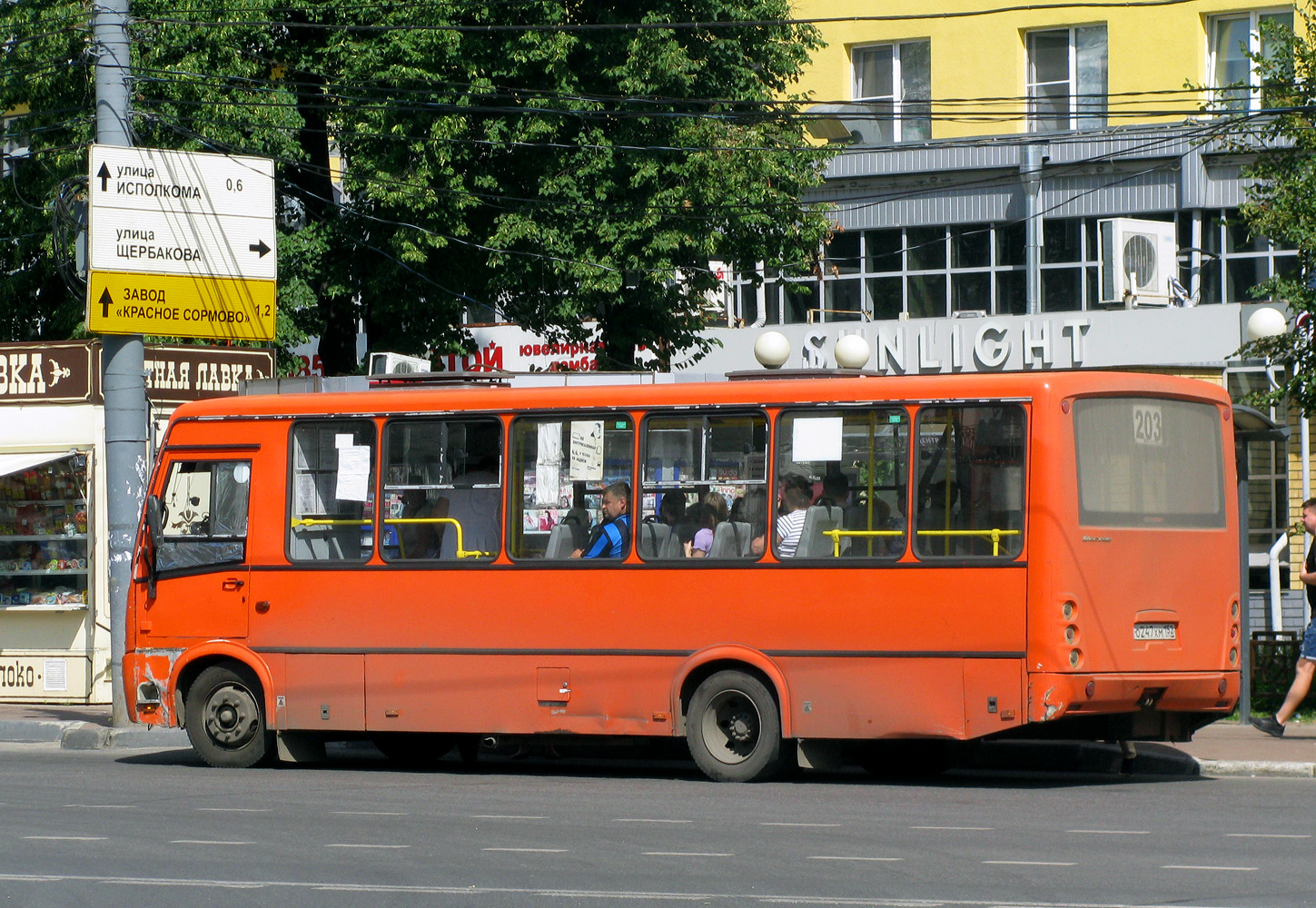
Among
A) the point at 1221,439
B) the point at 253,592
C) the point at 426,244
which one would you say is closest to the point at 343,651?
the point at 253,592

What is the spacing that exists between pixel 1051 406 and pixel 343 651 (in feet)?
Result: 17.9

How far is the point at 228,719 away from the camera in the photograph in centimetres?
1449

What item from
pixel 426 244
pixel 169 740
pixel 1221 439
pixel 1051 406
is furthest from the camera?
pixel 426 244

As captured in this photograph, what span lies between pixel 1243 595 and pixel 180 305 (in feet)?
31.8

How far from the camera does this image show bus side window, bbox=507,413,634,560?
13305 mm

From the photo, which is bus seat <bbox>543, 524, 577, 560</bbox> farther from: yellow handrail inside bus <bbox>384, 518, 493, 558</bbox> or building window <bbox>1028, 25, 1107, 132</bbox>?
building window <bbox>1028, 25, 1107, 132</bbox>

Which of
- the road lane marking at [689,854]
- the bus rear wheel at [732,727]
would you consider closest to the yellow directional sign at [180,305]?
the bus rear wheel at [732,727]

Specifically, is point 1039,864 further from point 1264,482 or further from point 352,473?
point 1264,482

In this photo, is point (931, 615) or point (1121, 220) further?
point (1121, 220)

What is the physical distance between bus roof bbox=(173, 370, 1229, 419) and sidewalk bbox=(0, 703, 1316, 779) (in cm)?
248

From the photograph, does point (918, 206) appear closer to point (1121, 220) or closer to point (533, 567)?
point (1121, 220)

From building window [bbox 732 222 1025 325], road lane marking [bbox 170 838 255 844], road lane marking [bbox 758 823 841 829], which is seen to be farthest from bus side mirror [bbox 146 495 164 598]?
building window [bbox 732 222 1025 325]

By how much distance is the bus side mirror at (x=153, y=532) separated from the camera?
14.6 meters

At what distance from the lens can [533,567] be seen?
1345 cm
